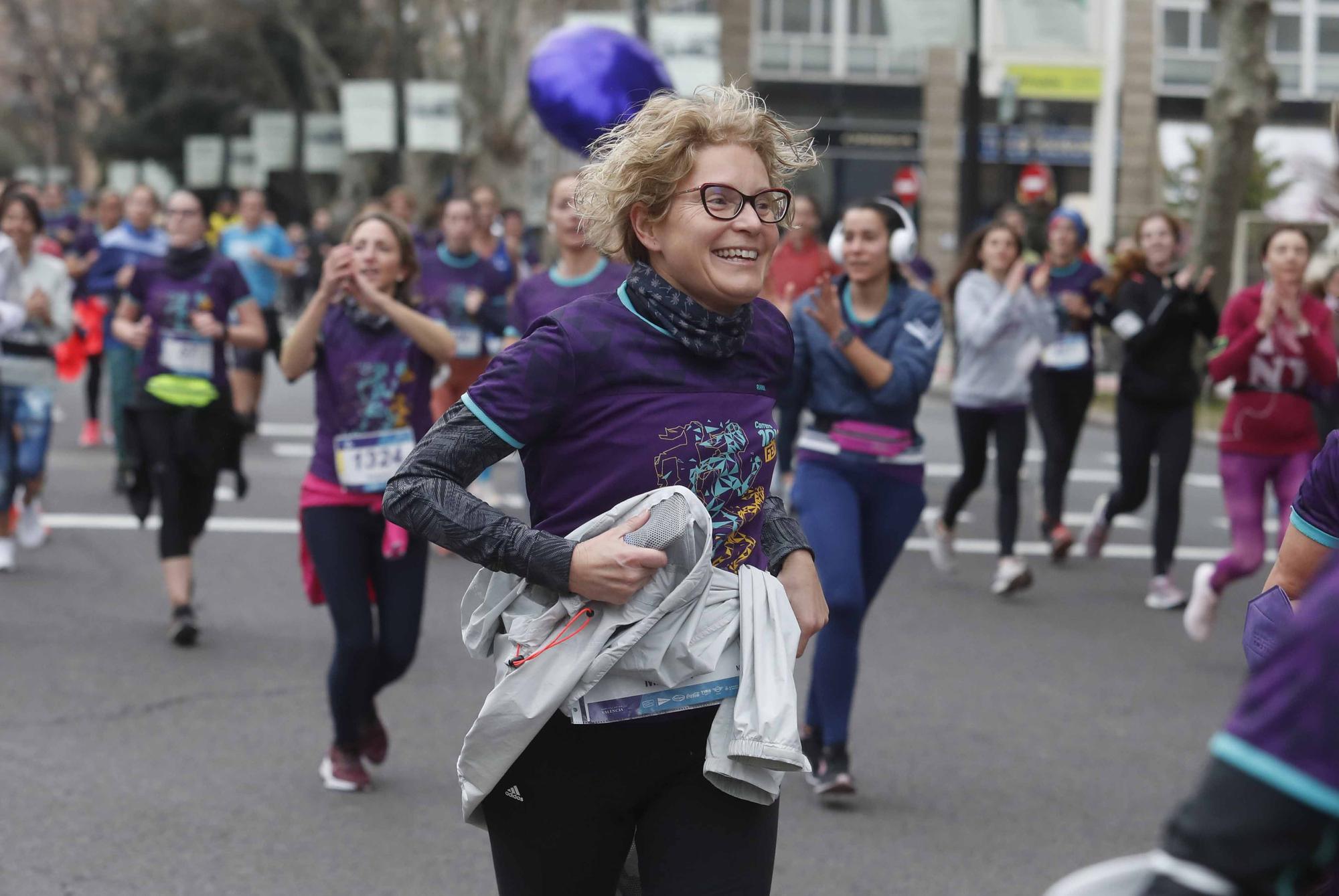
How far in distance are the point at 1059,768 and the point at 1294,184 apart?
4.81 metres

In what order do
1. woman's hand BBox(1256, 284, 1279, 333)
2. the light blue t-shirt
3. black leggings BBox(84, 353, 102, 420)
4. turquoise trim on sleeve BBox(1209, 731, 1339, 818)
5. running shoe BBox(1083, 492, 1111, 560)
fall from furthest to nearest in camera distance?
the light blue t-shirt
black leggings BBox(84, 353, 102, 420)
running shoe BBox(1083, 492, 1111, 560)
woman's hand BBox(1256, 284, 1279, 333)
turquoise trim on sleeve BBox(1209, 731, 1339, 818)

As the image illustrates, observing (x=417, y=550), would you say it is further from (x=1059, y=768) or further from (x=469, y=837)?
(x=1059, y=768)

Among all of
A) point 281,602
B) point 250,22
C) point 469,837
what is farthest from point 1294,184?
point 250,22

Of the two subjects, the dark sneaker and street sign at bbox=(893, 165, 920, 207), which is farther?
street sign at bbox=(893, 165, 920, 207)

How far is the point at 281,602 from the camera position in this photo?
8867 millimetres

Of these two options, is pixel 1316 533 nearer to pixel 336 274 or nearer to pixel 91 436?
pixel 336 274

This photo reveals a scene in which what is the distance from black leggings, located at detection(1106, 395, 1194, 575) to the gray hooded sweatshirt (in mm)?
578

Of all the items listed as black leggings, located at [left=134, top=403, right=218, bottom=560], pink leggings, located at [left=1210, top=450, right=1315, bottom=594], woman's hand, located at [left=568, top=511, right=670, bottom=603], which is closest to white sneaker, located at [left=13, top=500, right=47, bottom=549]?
black leggings, located at [left=134, top=403, right=218, bottom=560]

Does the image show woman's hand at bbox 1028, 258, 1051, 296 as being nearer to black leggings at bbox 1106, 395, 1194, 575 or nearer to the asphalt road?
black leggings at bbox 1106, 395, 1194, 575

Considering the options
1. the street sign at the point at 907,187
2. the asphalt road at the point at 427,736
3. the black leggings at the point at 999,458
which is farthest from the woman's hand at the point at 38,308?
the street sign at the point at 907,187

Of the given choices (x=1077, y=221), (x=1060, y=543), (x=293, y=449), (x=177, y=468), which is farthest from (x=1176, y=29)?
(x=177, y=468)

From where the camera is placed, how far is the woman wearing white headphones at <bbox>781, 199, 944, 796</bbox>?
5.72 metres

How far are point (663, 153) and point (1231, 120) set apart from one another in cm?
1708

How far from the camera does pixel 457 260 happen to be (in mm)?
11391
